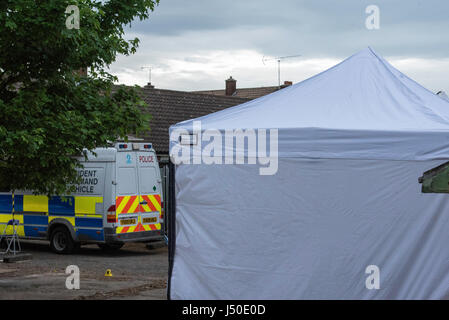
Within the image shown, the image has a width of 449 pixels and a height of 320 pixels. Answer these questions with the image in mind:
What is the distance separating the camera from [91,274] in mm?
14555

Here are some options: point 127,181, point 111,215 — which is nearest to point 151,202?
point 127,181

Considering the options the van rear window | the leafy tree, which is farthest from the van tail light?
the leafy tree

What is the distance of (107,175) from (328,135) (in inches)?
382

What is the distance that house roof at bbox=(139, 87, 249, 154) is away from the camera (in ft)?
83.0

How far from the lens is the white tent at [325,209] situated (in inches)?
332

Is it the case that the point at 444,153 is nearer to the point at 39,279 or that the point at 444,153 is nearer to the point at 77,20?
the point at 77,20

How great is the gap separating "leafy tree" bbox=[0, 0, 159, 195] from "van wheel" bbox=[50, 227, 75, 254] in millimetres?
6672

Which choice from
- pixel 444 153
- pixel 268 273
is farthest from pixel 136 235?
pixel 444 153

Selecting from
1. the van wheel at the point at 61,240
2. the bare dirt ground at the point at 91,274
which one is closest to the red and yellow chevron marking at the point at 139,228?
the bare dirt ground at the point at 91,274

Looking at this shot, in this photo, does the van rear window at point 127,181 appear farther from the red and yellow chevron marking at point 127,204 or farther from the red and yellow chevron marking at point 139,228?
the red and yellow chevron marking at point 139,228

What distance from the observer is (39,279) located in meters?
13.7

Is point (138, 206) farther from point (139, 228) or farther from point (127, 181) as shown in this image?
point (127, 181)

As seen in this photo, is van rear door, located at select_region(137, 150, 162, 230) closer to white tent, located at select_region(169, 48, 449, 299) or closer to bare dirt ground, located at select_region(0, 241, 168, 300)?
bare dirt ground, located at select_region(0, 241, 168, 300)

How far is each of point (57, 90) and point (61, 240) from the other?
7686 mm
